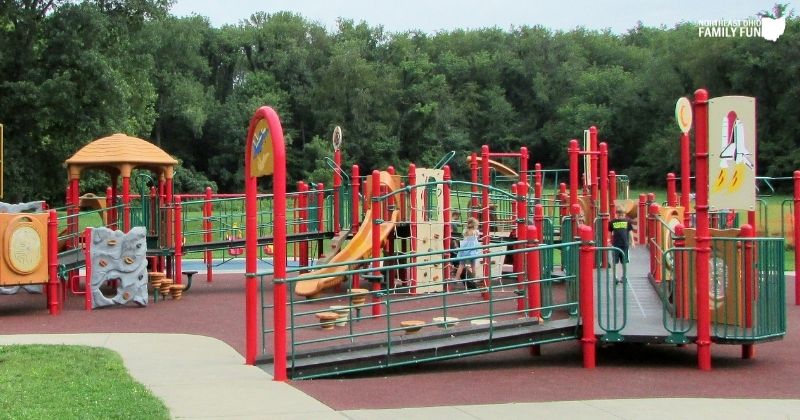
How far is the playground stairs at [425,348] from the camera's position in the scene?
10789mm

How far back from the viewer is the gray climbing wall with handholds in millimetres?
19016

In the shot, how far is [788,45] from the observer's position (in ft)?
209

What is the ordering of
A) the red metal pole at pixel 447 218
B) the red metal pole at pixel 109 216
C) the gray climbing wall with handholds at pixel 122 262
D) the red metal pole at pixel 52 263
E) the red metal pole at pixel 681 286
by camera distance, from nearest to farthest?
the red metal pole at pixel 681 286, the red metal pole at pixel 52 263, the gray climbing wall with handholds at pixel 122 262, the red metal pole at pixel 447 218, the red metal pole at pixel 109 216

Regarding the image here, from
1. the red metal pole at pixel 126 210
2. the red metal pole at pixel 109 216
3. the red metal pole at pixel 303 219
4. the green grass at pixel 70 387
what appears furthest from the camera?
the red metal pole at pixel 303 219

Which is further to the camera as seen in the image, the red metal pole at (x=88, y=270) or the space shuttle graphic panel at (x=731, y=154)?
the red metal pole at (x=88, y=270)

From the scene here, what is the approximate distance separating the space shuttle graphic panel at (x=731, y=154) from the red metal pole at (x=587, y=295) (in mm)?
1430

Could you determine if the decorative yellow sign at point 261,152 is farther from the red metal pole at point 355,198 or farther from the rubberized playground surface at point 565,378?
the red metal pole at point 355,198

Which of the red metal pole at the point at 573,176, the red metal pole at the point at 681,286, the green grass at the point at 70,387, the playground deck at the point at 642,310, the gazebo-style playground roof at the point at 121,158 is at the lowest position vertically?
the green grass at the point at 70,387

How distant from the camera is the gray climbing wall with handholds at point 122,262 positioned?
62.4 feet

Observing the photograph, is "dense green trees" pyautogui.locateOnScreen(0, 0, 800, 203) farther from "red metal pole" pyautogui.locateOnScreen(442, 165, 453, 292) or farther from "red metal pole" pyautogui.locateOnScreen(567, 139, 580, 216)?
"red metal pole" pyautogui.locateOnScreen(567, 139, 580, 216)

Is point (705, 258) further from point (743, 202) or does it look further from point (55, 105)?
point (55, 105)

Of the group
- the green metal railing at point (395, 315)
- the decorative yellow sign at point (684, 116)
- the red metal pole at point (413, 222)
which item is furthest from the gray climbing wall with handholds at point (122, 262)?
the decorative yellow sign at point (684, 116)

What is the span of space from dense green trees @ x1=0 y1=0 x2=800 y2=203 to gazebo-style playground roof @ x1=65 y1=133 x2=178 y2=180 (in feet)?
102

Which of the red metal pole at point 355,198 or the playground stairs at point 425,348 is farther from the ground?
the red metal pole at point 355,198
